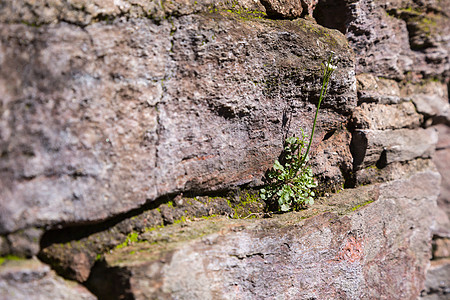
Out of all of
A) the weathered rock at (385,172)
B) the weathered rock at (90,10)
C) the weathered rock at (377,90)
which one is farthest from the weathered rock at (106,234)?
the weathered rock at (377,90)

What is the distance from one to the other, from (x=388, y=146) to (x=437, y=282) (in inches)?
46.8

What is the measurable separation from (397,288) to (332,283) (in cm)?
63

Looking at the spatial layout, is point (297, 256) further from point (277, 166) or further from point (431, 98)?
point (431, 98)

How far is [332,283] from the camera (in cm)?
178

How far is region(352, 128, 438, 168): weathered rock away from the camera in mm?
2129

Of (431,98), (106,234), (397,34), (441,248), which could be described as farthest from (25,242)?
(441,248)

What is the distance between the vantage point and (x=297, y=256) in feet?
5.45

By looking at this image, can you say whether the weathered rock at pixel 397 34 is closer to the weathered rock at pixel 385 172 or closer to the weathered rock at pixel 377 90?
the weathered rock at pixel 377 90

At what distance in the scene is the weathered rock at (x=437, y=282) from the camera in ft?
8.50

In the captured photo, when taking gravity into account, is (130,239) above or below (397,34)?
below

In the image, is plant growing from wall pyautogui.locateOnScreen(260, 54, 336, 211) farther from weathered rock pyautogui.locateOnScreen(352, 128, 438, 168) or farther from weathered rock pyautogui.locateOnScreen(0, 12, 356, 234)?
weathered rock pyautogui.locateOnScreen(352, 128, 438, 168)

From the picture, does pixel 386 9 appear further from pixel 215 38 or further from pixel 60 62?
pixel 60 62

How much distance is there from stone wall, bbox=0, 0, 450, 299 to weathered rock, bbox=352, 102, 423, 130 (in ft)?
0.04

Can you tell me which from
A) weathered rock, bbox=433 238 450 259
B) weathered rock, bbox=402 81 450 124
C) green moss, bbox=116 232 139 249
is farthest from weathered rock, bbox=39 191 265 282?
weathered rock, bbox=433 238 450 259
